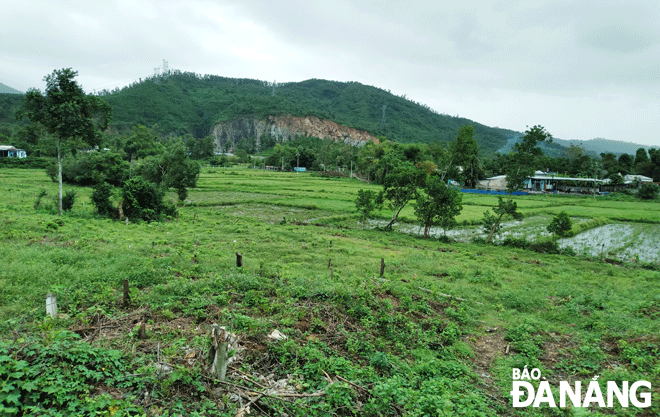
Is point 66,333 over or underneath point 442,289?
over

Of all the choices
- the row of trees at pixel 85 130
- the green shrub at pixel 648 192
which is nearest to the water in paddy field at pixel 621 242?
the row of trees at pixel 85 130

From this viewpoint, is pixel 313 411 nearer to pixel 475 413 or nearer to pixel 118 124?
pixel 475 413

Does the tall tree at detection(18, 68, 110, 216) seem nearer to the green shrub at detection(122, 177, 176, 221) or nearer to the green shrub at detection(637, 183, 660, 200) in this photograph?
the green shrub at detection(122, 177, 176, 221)

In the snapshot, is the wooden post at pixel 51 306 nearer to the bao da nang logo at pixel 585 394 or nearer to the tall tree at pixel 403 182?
the bao da nang logo at pixel 585 394

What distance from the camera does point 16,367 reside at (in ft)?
15.4

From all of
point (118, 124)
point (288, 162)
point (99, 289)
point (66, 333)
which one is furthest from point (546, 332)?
point (118, 124)

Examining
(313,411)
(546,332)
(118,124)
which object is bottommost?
(546,332)

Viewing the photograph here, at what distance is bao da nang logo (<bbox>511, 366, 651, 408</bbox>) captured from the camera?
22.0 ft

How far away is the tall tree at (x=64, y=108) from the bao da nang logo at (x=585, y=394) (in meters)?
25.8

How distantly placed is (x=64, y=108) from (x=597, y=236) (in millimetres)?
41227

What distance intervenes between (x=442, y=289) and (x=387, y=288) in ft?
10.1

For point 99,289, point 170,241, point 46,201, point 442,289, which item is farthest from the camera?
point 46,201

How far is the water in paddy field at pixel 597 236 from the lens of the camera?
24516 mm

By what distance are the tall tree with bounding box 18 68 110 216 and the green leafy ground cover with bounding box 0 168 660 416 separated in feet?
20.8
